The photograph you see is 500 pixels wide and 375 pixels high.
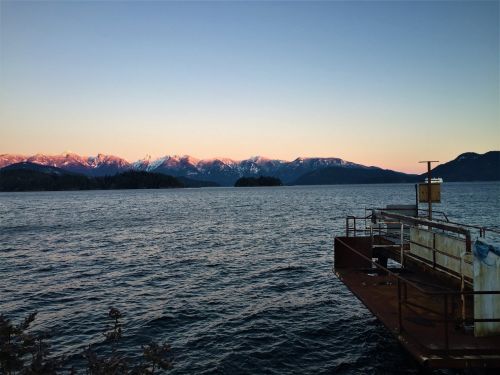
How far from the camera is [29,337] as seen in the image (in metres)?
8.28

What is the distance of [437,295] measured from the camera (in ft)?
35.2

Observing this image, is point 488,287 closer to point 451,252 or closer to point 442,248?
point 451,252

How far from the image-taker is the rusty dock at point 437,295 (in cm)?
803

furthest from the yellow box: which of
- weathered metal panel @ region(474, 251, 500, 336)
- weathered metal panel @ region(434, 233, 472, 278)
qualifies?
weathered metal panel @ region(474, 251, 500, 336)

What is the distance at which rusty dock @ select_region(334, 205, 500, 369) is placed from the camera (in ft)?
26.3

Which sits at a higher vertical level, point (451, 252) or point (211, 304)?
point (451, 252)

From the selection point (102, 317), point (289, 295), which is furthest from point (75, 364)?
point (289, 295)

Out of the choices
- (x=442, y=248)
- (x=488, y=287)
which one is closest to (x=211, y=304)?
(x=442, y=248)

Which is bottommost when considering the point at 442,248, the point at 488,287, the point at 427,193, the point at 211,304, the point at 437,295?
the point at 211,304

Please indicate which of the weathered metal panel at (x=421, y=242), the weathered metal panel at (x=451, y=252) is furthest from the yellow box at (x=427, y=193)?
the weathered metal panel at (x=451, y=252)

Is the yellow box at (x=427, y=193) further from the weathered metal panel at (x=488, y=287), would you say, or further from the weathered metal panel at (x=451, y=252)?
the weathered metal panel at (x=488, y=287)

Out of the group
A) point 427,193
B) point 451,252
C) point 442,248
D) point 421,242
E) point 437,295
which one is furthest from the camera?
point 427,193

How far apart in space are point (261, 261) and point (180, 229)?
27346 mm

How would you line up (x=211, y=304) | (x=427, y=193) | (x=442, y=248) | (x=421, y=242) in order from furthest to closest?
(x=211, y=304), (x=427, y=193), (x=421, y=242), (x=442, y=248)
